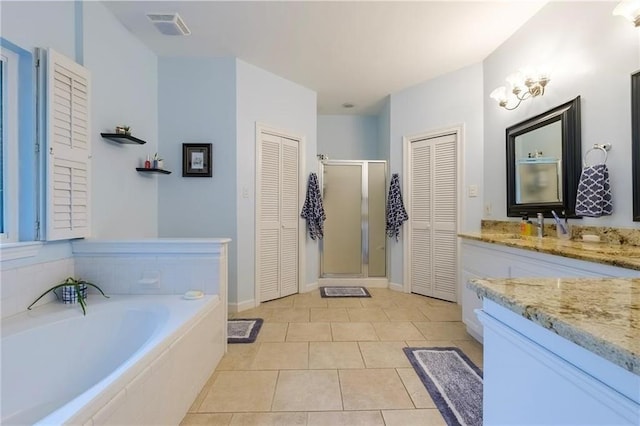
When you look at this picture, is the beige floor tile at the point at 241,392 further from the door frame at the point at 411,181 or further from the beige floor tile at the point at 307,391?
the door frame at the point at 411,181

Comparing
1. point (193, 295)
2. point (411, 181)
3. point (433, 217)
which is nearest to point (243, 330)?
point (193, 295)

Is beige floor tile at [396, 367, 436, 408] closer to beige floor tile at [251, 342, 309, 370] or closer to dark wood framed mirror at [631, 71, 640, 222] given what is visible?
beige floor tile at [251, 342, 309, 370]

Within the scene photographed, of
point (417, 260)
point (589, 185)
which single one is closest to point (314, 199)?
point (417, 260)

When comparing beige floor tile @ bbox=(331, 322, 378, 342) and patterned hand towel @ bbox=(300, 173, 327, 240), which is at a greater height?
patterned hand towel @ bbox=(300, 173, 327, 240)

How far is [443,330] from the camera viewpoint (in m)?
2.60

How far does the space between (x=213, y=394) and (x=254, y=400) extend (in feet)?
0.82

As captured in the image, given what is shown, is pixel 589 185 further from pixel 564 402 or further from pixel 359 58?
pixel 359 58

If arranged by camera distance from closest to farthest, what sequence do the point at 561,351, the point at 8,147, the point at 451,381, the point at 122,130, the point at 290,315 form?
the point at 561,351 → the point at 8,147 → the point at 451,381 → the point at 122,130 → the point at 290,315

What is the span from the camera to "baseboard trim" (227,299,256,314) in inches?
121

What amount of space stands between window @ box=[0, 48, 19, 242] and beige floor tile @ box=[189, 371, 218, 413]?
4.51ft

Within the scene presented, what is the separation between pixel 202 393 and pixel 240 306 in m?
1.41

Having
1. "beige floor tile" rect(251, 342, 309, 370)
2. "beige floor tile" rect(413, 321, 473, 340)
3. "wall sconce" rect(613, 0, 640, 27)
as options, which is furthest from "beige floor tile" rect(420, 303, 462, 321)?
"wall sconce" rect(613, 0, 640, 27)

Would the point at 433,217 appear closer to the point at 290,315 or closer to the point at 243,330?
the point at 290,315

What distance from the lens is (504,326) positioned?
657 mm
